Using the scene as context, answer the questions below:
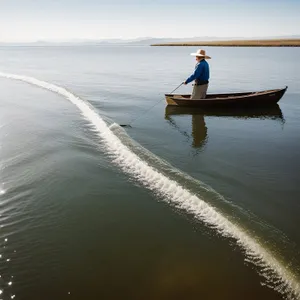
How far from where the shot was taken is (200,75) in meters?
16.2

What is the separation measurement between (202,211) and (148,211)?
1225mm

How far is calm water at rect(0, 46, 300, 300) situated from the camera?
16.2ft

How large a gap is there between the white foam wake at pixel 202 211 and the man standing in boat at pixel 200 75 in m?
6.42

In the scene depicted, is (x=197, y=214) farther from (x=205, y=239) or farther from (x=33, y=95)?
(x=33, y=95)

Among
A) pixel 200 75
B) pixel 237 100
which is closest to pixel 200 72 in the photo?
pixel 200 75

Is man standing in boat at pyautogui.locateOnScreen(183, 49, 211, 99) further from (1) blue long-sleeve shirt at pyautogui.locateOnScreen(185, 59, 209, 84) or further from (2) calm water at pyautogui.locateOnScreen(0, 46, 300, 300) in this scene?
(2) calm water at pyautogui.locateOnScreen(0, 46, 300, 300)

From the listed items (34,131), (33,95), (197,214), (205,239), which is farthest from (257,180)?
(33,95)

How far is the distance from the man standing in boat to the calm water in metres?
Result: 3.63

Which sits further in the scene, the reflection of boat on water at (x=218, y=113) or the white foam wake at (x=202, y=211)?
the reflection of boat on water at (x=218, y=113)

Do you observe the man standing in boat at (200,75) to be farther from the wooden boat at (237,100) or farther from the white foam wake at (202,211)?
the white foam wake at (202,211)

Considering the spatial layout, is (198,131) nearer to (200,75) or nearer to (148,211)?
(200,75)

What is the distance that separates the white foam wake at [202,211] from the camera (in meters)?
4.98

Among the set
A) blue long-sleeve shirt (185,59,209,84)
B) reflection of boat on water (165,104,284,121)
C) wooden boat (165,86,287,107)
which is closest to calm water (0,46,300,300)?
reflection of boat on water (165,104,284,121)

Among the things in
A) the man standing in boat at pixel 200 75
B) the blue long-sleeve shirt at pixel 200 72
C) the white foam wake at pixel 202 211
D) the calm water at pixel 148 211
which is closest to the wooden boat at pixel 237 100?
the man standing in boat at pixel 200 75
